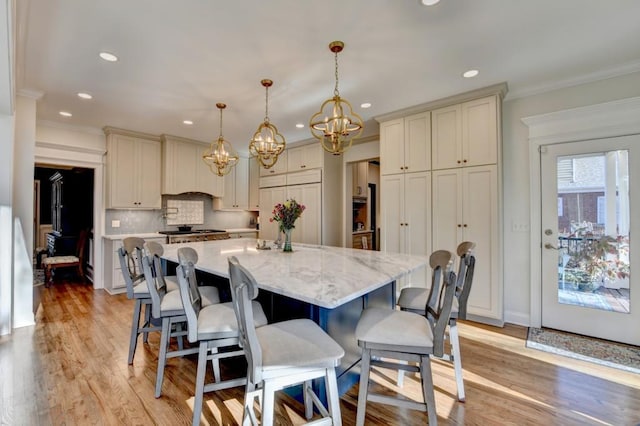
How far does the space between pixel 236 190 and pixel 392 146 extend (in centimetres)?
375

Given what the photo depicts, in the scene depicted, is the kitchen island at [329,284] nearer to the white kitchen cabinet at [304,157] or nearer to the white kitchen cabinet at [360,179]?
the white kitchen cabinet at [304,157]

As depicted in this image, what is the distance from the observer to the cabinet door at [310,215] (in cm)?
512

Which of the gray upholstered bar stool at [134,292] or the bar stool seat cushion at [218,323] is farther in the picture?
the gray upholstered bar stool at [134,292]

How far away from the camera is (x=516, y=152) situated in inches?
133

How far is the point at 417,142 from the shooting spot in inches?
149

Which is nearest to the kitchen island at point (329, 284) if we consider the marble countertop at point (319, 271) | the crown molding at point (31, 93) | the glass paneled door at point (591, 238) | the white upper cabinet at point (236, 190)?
the marble countertop at point (319, 271)

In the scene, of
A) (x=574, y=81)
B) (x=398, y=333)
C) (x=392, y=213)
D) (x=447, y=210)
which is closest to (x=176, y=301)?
(x=398, y=333)

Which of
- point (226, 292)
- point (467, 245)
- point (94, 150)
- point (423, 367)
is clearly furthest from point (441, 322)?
point (94, 150)

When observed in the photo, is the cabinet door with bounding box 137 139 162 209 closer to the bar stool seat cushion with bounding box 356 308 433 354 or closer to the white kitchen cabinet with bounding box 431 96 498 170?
the white kitchen cabinet with bounding box 431 96 498 170

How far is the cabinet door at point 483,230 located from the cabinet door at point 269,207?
334 centimetres

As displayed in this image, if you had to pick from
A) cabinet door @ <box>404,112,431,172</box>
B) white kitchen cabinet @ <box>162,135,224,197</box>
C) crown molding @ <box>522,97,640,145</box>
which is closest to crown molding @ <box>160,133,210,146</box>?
white kitchen cabinet @ <box>162,135,224,197</box>

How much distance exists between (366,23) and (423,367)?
227cm

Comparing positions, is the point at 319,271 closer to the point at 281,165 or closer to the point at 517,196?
the point at 517,196

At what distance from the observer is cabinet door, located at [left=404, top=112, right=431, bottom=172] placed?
371 cm
